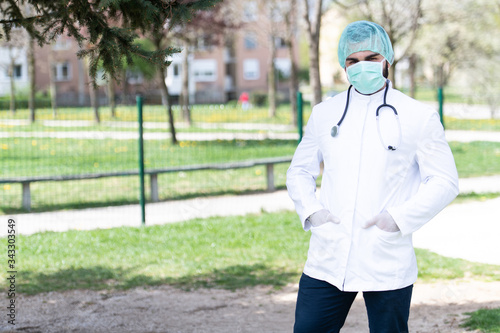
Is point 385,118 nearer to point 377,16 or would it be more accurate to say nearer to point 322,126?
point 322,126

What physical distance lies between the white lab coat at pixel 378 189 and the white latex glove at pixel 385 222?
0.9 inches

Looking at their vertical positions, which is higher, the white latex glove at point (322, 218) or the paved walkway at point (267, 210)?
the white latex glove at point (322, 218)

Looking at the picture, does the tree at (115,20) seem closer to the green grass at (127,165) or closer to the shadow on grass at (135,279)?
the shadow on grass at (135,279)

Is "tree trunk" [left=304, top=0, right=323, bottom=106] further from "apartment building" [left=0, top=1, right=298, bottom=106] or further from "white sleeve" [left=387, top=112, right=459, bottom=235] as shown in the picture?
"apartment building" [left=0, top=1, right=298, bottom=106]

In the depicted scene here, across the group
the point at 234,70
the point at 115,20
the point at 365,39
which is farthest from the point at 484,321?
the point at 234,70

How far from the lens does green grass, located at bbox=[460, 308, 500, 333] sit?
183 inches

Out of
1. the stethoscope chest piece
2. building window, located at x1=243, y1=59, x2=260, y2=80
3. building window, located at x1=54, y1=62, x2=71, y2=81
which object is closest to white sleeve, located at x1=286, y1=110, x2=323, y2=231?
the stethoscope chest piece

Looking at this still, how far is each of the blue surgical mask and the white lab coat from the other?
0.15ft

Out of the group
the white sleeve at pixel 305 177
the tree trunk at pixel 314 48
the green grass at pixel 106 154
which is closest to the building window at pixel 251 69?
the green grass at pixel 106 154

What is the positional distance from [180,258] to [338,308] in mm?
4271

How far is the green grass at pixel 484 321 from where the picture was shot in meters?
4.65

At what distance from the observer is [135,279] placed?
20.7ft

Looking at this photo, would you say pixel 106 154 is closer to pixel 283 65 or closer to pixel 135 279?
pixel 135 279

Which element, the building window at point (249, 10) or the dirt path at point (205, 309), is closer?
the dirt path at point (205, 309)
